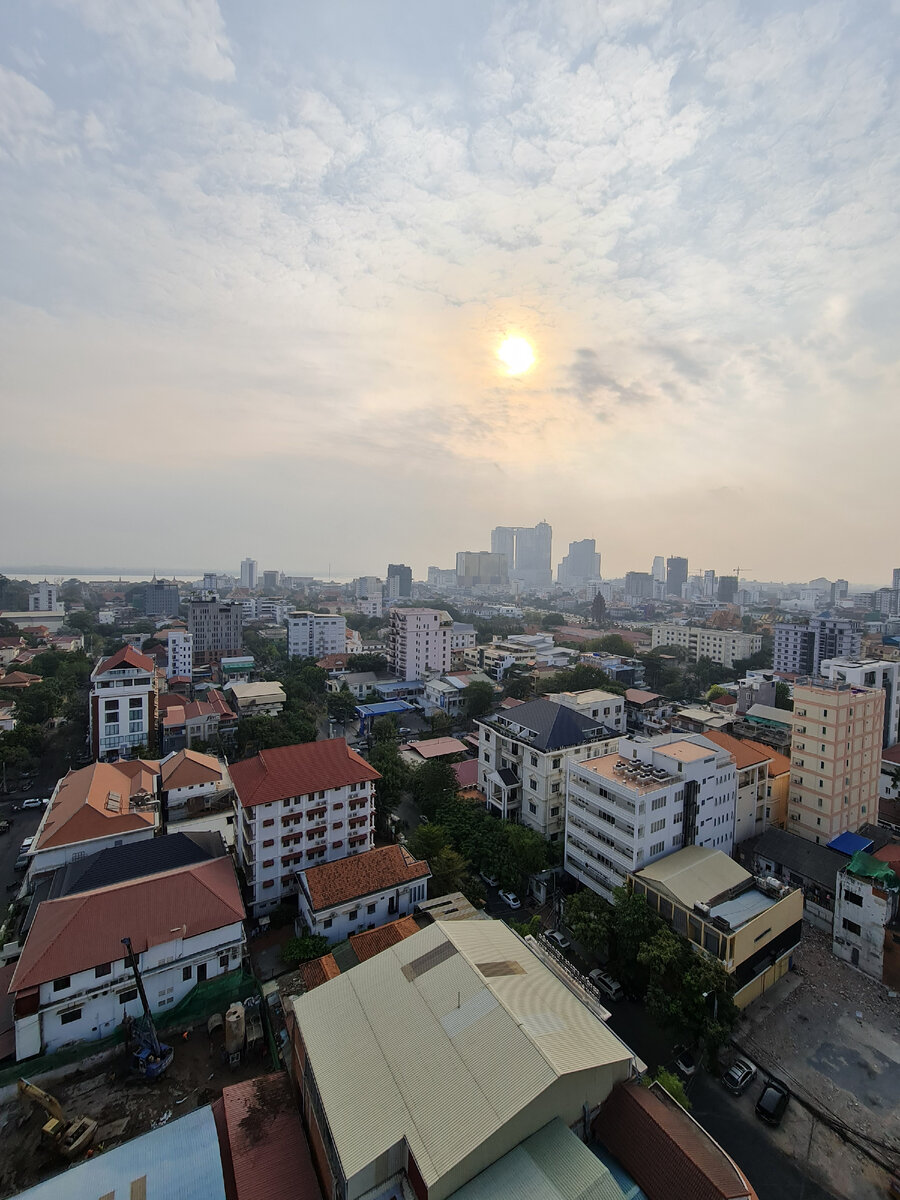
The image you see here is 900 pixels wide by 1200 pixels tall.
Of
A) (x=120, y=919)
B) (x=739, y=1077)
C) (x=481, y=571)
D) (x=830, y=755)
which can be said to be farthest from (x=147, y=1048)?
(x=481, y=571)

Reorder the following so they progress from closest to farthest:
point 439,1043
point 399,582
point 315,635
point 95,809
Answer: point 439,1043, point 95,809, point 315,635, point 399,582

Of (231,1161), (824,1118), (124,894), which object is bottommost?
(824,1118)

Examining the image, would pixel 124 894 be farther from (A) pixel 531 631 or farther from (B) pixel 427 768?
(A) pixel 531 631

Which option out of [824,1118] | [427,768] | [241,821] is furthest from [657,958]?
[241,821]

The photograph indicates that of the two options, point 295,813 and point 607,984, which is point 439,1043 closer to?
point 607,984

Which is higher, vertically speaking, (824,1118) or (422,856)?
(422,856)

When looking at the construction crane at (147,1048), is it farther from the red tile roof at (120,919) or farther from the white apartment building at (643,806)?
the white apartment building at (643,806)

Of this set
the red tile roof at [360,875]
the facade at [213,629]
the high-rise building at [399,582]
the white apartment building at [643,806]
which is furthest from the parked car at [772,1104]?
the high-rise building at [399,582]
